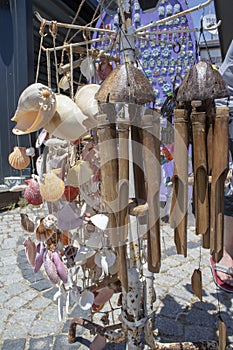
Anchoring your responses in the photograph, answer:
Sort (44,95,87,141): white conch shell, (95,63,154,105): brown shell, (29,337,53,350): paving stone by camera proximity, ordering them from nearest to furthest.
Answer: (95,63,154,105): brown shell < (44,95,87,141): white conch shell < (29,337,53,350): paving stone

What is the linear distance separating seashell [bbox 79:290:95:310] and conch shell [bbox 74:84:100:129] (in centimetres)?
52

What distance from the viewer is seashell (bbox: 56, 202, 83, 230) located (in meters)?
0.91

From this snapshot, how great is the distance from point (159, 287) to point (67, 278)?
1.06 m

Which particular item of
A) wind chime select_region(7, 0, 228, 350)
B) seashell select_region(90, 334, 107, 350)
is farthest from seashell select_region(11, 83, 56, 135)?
seashell select_region(90, 334, 107, 350)

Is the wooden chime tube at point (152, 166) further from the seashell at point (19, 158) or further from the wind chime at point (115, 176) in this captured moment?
the seashell at point (19, 158)

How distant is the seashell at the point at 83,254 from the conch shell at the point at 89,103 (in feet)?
1.19

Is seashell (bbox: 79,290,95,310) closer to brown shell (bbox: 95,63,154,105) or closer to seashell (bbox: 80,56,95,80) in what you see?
brown shell (bbox: 95,63,154,105)

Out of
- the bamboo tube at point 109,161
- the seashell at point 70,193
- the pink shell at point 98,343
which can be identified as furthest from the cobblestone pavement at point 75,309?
the bamboo tube at point 109,161

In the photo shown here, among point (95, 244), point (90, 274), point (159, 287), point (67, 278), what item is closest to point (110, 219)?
point (95, 244)

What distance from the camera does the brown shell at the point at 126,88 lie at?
2.38 ft

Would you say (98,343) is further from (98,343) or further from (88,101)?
(88,101)

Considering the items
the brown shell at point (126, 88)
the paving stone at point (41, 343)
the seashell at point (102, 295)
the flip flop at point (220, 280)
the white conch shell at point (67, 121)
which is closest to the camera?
the brown shell at point (126, 88)

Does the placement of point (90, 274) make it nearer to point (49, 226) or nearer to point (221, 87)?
point (49, 226)

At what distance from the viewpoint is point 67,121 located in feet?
2.74
